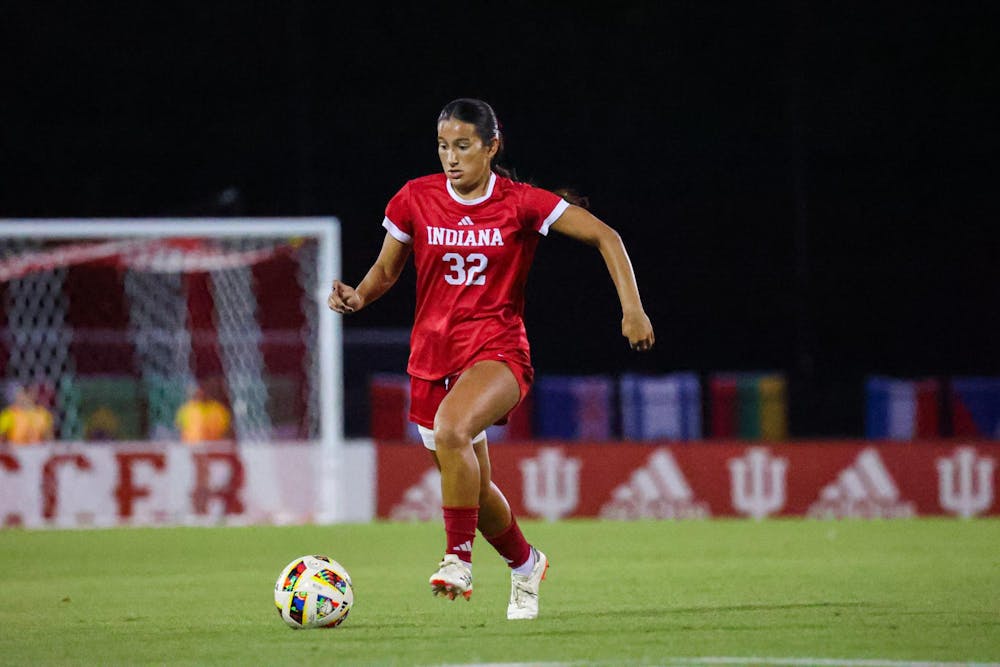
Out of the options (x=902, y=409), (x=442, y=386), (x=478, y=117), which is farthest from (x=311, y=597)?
(x=902, y=409)

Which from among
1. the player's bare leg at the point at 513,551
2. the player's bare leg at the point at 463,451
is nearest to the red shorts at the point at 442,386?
the player's bare leg at the point at 463,451

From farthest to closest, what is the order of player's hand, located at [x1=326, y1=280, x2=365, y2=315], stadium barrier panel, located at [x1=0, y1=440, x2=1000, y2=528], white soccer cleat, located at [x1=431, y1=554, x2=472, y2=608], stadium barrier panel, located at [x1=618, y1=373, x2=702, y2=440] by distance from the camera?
stadium barrier panel, located at [x1=618, y1=373, x2=702, y2=440] → stadium barrier panel, located at [x1=0, y1=440, x2=1000, y2=528] → player's hand, located at [x1=326, y1=280, x2=365, y2=315] → white soccer cleat, located at [x1=431, y1=554, x2=472, y2=608]

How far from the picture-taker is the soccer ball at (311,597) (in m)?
6.16

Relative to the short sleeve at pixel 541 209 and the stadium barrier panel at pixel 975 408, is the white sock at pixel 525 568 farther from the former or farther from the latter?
the stadium barrier panel at pixel 975 408

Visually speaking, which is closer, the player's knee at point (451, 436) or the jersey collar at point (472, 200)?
the player's knee at point (451, 436)

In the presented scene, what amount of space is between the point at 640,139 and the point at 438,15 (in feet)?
11.5

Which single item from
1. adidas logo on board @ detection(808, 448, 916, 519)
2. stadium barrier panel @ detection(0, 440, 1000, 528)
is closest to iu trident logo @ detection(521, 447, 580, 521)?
stadium barrier panel @ detection(0, 440, 1000, 528)

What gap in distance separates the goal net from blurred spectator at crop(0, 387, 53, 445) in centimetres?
126

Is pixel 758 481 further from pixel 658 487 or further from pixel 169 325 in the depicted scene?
pixel 169 325

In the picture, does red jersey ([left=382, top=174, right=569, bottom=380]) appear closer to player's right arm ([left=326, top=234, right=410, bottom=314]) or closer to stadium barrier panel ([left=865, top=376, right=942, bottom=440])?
player's right arm ([left=326, top=234, right=410, bottom=314])

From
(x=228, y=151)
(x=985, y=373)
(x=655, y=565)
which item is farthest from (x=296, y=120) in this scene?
(x=655, y=565)

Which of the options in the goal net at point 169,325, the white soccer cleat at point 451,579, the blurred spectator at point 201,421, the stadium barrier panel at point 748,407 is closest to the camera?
the white soccer cleat at point 451,579

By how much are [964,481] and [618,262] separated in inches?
406

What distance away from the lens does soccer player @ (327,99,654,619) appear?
635 centimetres
